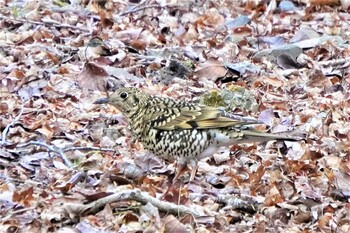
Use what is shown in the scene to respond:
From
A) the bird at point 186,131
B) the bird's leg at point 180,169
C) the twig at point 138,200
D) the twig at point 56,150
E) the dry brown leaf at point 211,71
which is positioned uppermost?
the twig at point 138,200

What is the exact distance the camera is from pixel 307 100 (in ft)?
33.0

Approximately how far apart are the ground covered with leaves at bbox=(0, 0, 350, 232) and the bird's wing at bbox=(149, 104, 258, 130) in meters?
0.40

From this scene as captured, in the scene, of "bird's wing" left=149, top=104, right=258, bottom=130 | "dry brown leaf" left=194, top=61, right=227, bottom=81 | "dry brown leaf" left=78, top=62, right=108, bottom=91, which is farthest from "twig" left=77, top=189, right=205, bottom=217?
"dry brown leaf" left=194, top=61, right=227, bottom=81

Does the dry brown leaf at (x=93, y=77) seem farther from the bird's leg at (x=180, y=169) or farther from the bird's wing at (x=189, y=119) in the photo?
the bird's leg at (x=180, y=169)

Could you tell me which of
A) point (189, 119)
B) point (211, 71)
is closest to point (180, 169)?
point (189, 119)

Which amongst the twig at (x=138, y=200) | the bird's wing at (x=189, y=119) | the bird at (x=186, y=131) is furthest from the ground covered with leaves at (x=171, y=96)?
the bird's wing at (x=189, y=119)

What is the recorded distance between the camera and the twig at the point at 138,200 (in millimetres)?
6484

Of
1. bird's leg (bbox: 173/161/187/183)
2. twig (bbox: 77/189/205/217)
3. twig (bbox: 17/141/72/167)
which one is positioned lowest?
twig (bbox: 17/141/72/167)

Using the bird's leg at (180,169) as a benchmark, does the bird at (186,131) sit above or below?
above

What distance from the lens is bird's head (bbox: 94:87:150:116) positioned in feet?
26.3

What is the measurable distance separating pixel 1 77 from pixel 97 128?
192cm

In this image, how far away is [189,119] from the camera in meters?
7.87

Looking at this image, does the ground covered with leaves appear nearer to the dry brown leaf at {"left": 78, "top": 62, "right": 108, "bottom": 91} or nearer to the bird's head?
the dry brown leaf at {"left": 78, "top": 62, "right": 108, "bottom": 91}

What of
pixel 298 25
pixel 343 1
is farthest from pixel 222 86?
pixel 343 1
